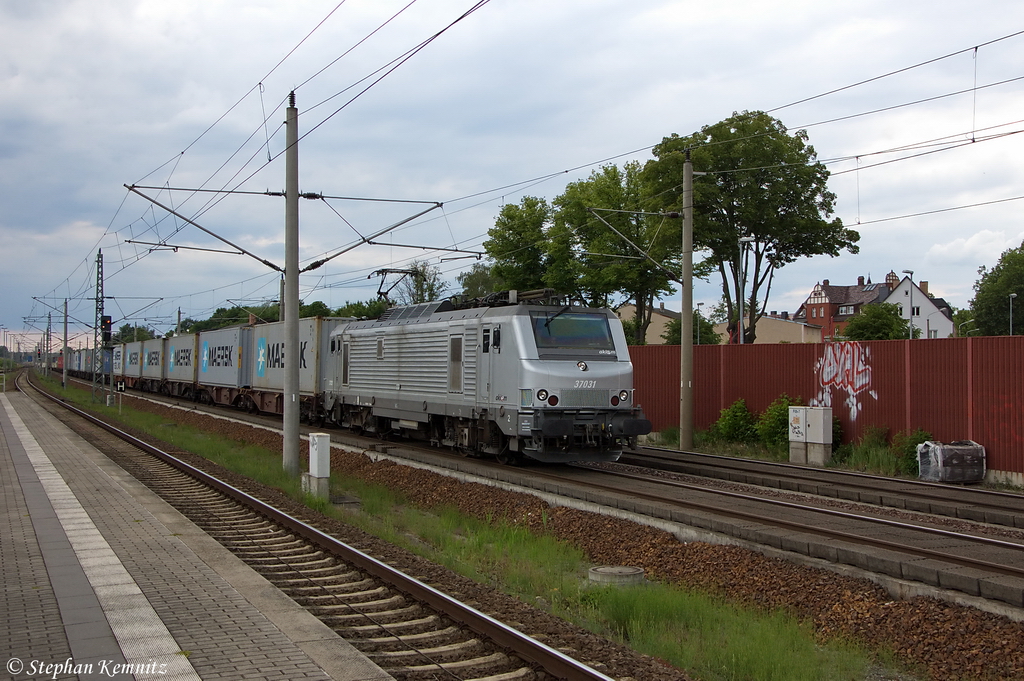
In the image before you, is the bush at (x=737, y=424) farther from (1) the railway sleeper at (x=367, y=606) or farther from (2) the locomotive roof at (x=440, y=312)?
(1) the railway sleeper at (x=367, y=606)

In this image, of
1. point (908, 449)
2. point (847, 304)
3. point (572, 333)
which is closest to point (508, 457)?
point (572, 333)

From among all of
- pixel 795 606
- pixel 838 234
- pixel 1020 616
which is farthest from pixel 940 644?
pixel 838 234

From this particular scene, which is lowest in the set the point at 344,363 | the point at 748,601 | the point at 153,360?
the point at 748,601

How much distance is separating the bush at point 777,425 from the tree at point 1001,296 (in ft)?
205

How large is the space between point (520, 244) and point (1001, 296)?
4789 centimetres

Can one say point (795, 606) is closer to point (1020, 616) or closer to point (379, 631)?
point (1020, 616)

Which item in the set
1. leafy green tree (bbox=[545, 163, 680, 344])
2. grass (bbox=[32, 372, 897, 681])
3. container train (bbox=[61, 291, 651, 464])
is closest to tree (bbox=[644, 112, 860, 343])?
leafy green tree (bbox=[545, 163, 680, 344])

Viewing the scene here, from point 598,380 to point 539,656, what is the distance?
9.89 meters

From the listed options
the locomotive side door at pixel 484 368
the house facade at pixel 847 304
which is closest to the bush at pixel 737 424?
the locomotive side door at pixel 484 368

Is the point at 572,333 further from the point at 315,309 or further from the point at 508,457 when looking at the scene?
the point at 315,309

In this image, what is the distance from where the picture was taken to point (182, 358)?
43.9m

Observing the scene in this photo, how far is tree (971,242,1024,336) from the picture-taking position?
71.0 m

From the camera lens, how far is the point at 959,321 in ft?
300

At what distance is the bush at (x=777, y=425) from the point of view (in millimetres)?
18875
